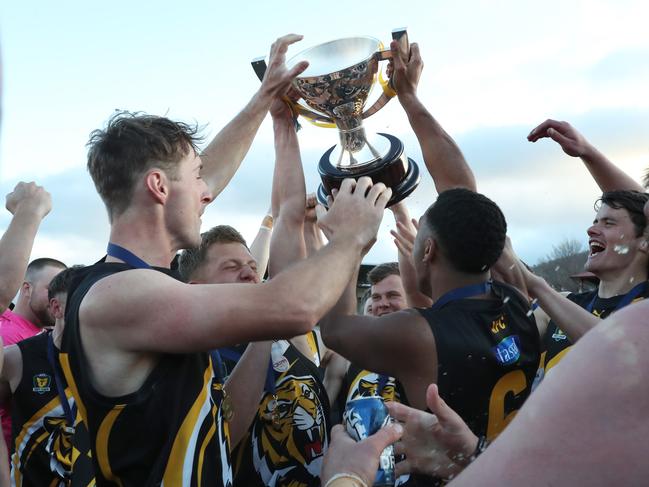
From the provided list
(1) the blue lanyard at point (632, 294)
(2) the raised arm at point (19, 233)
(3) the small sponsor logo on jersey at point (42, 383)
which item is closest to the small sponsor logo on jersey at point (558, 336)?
(1) the blue lanyard at point (632, 294)

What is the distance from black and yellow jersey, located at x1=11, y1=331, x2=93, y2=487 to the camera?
470 cm

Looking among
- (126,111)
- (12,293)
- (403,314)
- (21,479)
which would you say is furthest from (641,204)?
(21,479)

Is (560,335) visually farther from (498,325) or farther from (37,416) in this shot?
(37,416)

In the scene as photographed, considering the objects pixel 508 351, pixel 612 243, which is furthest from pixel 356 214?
pixel 612 243

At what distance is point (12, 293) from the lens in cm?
389

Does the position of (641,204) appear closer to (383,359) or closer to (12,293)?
(383,359)

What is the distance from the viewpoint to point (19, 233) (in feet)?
13.5

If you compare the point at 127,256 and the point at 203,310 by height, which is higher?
the point at 127,256

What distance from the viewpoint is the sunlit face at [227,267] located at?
14.5 ft

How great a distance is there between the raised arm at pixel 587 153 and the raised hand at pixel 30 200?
3.00 metres

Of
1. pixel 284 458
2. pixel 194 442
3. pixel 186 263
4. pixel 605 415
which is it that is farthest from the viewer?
pixel 186 263

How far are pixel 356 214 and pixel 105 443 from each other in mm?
1293

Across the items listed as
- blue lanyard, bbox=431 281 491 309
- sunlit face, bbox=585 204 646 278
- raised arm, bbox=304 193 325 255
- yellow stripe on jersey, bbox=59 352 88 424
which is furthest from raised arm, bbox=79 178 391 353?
sunlit face, bbox=585 204 646 278

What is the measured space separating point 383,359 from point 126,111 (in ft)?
5.32
